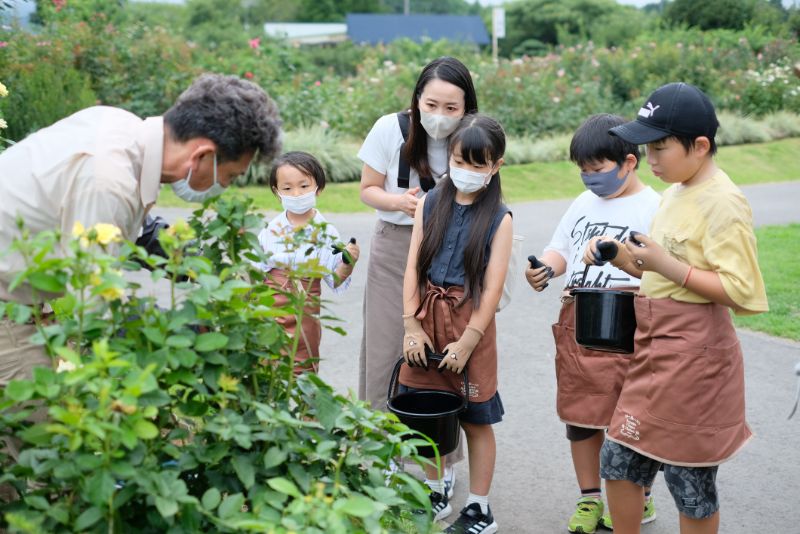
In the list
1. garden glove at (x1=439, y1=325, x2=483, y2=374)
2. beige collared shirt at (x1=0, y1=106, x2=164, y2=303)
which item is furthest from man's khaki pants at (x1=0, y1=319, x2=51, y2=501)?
garden glove at (x1=439, y1=325, x2=483, y2=374)

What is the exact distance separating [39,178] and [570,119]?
15.9m

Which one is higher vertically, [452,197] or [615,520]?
[452,197]

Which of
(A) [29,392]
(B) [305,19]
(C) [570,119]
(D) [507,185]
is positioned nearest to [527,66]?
(C) [570,119]

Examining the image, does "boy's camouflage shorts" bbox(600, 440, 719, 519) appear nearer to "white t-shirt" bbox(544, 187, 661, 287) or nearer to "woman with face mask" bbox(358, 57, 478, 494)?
"white t-shirt" bbox(544, 187, 661, 287)

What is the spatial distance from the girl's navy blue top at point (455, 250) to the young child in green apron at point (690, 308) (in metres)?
0.80

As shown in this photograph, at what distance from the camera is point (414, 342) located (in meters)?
3.99

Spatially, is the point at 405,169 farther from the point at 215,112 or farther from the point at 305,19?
the point at 305,19

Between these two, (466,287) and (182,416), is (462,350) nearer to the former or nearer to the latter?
(466,287)

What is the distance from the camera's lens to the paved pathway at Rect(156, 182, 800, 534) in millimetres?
4305

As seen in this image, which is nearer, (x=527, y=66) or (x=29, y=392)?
(x=29, y=392)

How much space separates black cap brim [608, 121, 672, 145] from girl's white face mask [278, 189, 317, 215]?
1818 mm

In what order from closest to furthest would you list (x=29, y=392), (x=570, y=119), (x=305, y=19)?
(x=29, y=392) < (x=570, y=119) < (x=305, y=19)

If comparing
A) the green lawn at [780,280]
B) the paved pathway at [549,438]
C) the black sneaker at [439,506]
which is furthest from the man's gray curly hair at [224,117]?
the green lawn at [780,280]

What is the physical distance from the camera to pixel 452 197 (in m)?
4.12
